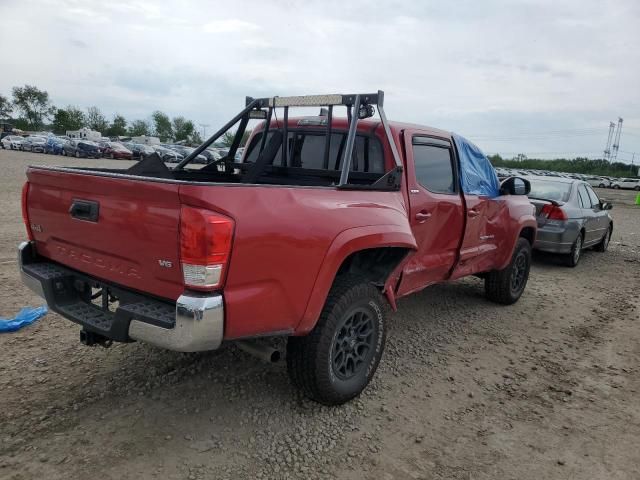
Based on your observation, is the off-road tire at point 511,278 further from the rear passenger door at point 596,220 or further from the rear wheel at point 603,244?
the rear wheel at point 603,244

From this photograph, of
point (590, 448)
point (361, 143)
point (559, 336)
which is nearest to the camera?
point (590, 448)

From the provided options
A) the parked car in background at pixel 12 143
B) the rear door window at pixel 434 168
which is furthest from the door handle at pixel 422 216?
the parked car in background at pixel 12 143

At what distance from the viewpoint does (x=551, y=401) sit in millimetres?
3604

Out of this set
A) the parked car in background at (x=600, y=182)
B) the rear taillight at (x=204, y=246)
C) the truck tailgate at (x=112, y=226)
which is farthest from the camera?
the parked car in background at (x=600, y=182)

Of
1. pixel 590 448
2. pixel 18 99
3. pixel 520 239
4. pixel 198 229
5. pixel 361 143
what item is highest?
pixel 18 99

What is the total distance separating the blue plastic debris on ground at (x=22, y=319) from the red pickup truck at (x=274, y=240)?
1.23 meters

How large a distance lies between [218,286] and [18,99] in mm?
104215

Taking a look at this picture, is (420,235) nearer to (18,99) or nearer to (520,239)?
(520,239)

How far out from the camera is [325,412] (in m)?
3.21

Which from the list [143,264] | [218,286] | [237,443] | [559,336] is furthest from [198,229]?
[559,336]

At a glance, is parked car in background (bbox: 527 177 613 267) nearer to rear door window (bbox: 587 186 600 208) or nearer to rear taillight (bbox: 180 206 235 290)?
rear door window (bbox: 587 186 600 208)

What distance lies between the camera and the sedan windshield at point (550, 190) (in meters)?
8.57

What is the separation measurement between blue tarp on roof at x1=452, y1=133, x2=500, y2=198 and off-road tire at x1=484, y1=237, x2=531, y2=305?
915 mm

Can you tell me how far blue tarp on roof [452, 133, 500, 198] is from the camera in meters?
4.62
